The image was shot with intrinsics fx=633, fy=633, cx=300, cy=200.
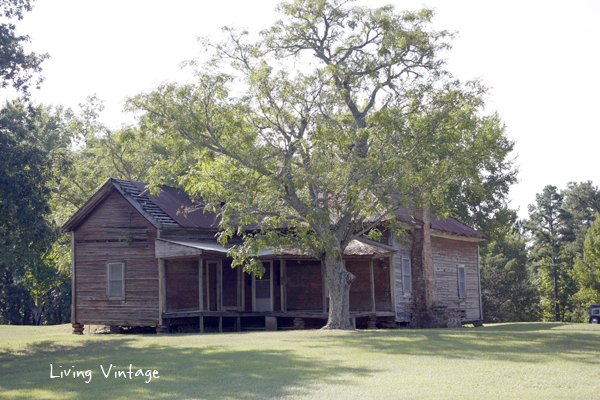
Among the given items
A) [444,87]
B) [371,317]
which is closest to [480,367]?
[444,87]

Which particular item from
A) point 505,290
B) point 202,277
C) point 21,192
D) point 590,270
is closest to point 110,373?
point 21,192

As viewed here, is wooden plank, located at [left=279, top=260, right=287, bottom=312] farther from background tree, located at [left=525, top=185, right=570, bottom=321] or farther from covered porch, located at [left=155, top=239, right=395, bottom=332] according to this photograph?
background tree, located at [left=525, top=185, right=570, bottom=321]

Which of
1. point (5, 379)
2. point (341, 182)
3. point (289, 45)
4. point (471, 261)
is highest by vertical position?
point (289, 45)

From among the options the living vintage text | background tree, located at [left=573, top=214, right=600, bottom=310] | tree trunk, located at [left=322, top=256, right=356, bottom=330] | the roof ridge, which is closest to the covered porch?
the roof ridge

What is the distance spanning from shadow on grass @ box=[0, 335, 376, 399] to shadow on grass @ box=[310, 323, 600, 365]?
2690 mm

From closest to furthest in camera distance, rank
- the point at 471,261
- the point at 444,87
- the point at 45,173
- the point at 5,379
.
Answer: the point at 5,379 < the point at 45,173 < the point at 444,87 < the point at 471,261

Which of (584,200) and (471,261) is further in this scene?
(584,200)

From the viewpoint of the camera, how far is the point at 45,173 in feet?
63.4

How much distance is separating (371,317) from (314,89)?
9.58 meters

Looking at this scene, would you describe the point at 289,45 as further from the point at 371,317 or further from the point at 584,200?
the point at 584,200

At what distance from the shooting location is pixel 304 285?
2633cm

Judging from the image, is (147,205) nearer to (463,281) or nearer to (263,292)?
(263,292)

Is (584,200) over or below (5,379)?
over

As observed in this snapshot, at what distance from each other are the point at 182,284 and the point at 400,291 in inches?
351
